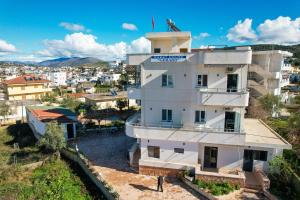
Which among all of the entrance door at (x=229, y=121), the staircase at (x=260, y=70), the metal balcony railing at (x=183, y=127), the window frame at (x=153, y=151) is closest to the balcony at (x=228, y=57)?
the entrance door at (x=229, y=121)

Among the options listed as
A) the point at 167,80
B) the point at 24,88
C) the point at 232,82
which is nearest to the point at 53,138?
the point at 167,80

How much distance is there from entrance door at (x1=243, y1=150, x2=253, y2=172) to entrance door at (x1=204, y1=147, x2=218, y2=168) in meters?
2.53

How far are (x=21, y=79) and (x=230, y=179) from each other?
62.6 m

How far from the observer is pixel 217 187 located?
58.0ft

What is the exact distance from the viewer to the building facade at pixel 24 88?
198ft

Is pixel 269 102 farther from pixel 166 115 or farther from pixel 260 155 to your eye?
pixel 166 115

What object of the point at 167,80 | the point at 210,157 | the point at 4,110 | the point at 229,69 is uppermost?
Result: the point at 229,69

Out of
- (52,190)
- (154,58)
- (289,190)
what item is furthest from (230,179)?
(52,190)

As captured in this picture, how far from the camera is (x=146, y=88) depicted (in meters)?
21.3

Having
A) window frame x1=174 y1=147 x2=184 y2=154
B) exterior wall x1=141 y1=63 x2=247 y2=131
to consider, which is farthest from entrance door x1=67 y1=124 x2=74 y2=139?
window frame x1=174 y1=147 x2=184 y2=154

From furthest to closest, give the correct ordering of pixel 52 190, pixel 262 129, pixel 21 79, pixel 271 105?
pixel 21 79, pixel 271 105, pixel 262 129, pixel 52 190

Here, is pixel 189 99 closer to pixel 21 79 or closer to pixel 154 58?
pixel 154 58

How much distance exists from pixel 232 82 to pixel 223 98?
203 centimetres

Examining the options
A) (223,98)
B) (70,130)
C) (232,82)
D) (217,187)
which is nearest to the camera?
(217,187)
